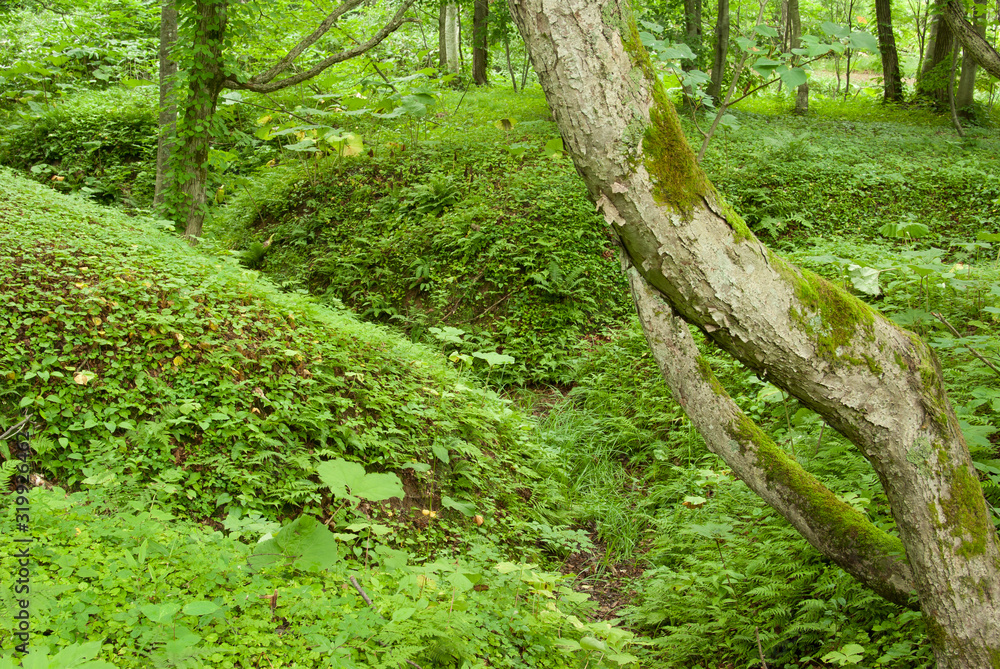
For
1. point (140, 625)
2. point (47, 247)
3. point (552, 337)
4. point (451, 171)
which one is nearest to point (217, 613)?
point (140, 625)

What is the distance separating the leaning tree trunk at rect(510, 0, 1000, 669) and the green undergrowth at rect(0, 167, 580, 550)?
2294mm

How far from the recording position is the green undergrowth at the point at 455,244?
287 inches

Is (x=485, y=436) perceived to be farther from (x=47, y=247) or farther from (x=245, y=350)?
(x=47, y=247)

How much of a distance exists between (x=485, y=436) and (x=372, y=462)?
1215mm

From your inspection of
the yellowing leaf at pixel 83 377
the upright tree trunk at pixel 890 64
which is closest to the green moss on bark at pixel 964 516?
the yellowing leaf at pixel 83 377

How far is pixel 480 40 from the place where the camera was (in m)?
13.5

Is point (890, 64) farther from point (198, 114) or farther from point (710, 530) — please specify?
point (710, 530)

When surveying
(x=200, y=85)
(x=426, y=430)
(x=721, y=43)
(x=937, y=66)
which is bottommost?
(x=426, y=430)

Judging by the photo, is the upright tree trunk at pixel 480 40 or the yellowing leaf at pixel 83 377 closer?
the yellowing leaf at pixel 83 377

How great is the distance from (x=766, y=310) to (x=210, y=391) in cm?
328

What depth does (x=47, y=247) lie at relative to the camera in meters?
4.50

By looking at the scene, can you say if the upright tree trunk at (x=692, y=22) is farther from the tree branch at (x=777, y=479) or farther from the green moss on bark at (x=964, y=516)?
the green moss on bark at (x=964, y=516)

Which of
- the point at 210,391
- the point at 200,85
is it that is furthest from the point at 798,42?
the point at 210,391

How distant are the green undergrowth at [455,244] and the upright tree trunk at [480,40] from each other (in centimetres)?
455
